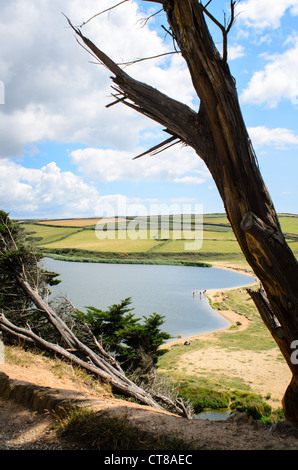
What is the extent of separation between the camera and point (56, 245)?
284ft

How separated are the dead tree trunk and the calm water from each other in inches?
924

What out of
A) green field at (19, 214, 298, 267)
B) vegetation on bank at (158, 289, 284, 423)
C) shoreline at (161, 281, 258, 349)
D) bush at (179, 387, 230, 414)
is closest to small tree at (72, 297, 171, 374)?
vegetation on bank at (158, 289, 284, 423)

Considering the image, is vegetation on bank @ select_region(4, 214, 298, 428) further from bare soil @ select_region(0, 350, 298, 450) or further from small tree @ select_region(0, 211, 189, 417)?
bare soil @ select_region(0, 350, 298, 450)

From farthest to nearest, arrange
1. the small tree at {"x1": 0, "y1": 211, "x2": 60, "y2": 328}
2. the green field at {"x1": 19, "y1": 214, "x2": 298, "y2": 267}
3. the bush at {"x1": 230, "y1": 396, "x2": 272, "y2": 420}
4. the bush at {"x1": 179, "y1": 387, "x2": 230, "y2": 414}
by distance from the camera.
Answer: the green field at {"x1": 19, "y1": 214, "x2": 298, "y2": 267} → the bush at {"x1": 179, "y1": 387, "x2": 230, "y2": 414} → the bush at {"x1": 230, "y1": 396, "x2": 272, "y2": 420} → the small tree at {"x1": 0, "y1": 211, "x2": 60, "y2": 328}

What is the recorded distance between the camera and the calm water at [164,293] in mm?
34031

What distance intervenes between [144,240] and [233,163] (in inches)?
4012

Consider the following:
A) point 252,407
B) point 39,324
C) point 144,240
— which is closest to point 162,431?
point 39,324

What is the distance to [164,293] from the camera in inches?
1876

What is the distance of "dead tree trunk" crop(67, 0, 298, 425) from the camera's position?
2.49 m

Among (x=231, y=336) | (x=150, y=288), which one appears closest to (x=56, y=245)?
(x=150, y=288)

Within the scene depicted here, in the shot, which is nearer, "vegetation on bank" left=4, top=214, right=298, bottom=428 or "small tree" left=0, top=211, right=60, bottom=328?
"small tree" left=0, top=211, right=60, bottom=328

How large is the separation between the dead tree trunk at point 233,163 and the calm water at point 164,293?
77.0 feet

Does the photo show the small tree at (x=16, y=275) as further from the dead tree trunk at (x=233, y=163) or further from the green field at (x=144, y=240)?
the green field at (x=144, y=240)
